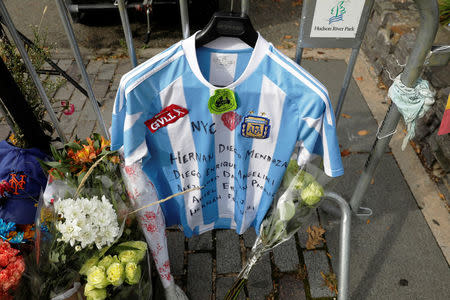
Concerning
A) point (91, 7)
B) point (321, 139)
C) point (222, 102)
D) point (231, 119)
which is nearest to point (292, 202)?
point (321, 139)

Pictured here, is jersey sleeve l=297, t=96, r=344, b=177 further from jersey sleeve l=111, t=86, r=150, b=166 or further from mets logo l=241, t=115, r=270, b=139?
jersey sleeve l=111, t=86, r=150, b=166

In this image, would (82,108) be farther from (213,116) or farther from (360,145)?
(360,145)

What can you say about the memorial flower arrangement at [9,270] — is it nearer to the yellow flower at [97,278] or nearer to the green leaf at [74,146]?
the yellow flower at [97,278]

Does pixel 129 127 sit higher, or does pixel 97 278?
pixel 129 127

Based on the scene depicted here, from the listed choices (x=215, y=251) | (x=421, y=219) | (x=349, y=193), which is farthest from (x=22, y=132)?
(x=421, y=219)

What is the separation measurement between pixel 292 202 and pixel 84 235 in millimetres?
991

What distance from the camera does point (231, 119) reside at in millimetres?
1507

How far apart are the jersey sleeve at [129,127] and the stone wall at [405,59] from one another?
2.07 metres

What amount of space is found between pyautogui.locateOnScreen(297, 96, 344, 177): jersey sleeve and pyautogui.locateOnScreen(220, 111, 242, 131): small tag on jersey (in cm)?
28

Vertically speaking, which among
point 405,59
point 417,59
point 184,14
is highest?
point 184,14

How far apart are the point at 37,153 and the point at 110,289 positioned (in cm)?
104

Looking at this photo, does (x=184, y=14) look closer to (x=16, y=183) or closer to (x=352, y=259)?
(x=16, y=183)

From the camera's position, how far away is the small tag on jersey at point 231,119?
4.85 ft

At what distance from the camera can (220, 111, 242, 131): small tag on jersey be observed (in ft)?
4.85
